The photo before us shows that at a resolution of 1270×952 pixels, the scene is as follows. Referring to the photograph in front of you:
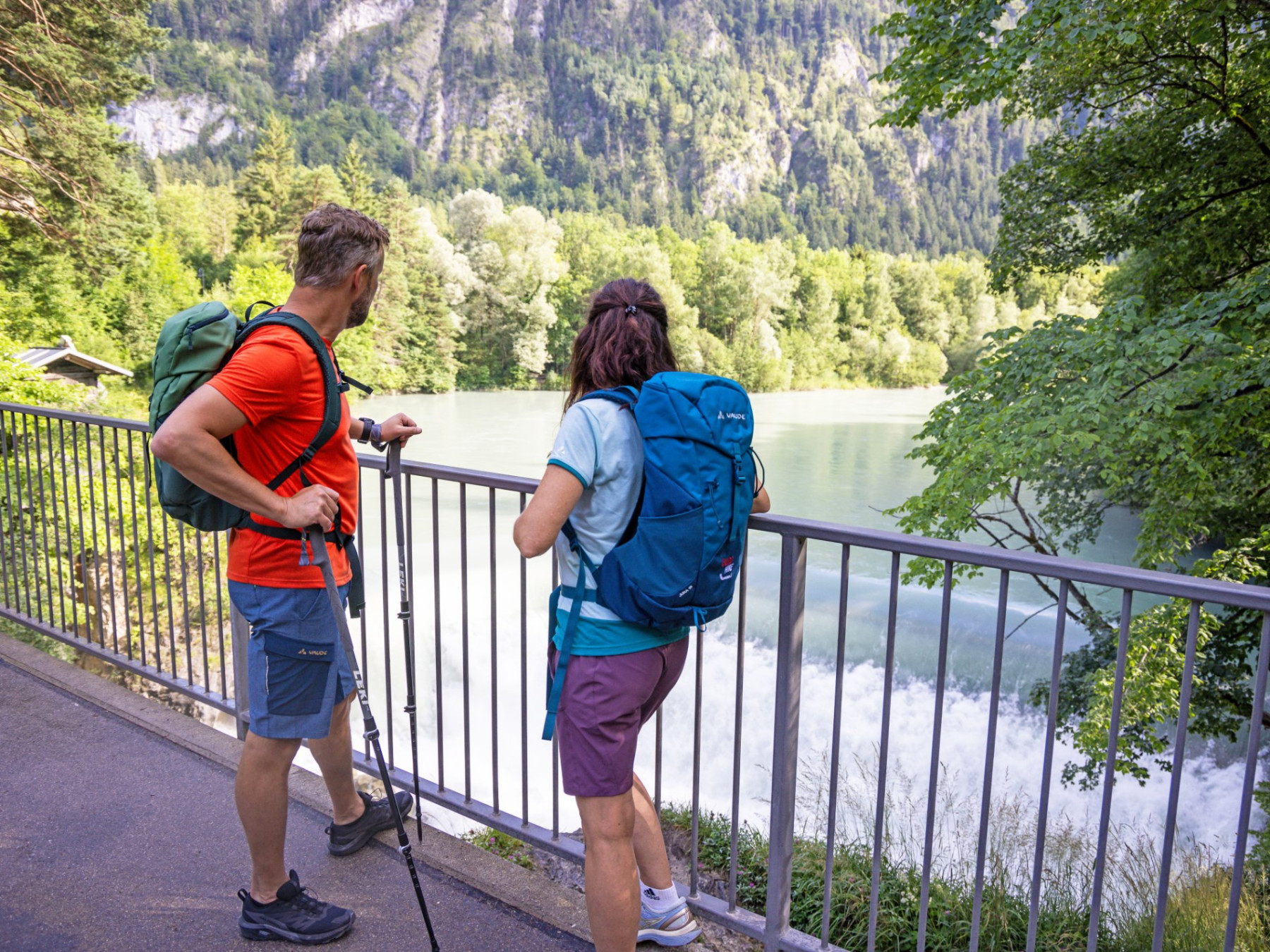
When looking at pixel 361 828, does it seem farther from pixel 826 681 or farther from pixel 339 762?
pixel 826 681

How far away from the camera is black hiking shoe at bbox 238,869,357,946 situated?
90.2 inches

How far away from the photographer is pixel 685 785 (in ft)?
39.9

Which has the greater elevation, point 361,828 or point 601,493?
point 601,493

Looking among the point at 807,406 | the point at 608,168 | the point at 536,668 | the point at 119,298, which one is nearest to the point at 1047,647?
the point at 536,668

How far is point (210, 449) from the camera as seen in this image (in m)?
1.88

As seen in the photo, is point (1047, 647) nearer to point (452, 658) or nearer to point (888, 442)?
point (452, 658)

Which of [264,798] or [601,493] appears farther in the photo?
[264,798]

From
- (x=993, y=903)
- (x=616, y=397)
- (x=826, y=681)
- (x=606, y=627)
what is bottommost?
(x=826, y=681)

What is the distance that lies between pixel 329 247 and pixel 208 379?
386 mm

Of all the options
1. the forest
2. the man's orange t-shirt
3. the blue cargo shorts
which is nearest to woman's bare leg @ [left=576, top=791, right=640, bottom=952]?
the blue cargo shorts

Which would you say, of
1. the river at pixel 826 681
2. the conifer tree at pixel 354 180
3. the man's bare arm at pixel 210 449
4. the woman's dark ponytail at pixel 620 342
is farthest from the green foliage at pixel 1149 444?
the conifer tree at pixel 354 180

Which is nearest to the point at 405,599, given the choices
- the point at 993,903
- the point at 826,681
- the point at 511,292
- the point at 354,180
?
the point at 993,903

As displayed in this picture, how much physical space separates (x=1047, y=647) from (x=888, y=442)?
14892 millimetres

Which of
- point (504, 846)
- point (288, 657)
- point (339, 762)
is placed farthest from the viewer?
point (504, 846)
